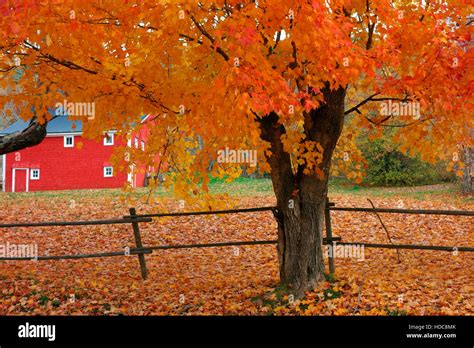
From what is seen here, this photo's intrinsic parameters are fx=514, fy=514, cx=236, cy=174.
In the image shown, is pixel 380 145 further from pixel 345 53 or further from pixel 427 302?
pixel 345 53

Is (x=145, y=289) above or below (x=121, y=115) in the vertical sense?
below

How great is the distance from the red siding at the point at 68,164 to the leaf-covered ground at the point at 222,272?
1147cm

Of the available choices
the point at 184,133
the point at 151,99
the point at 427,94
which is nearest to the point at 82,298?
the point at 184,133

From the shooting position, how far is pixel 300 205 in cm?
902

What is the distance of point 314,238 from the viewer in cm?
906

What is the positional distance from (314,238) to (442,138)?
2796 millimetres

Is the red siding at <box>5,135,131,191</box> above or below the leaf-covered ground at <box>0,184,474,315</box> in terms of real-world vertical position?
above

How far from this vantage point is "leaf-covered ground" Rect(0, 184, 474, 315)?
877 cm
